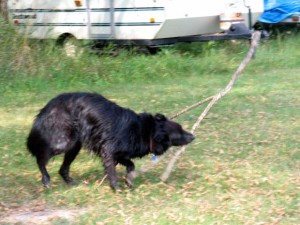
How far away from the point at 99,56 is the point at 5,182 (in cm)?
640

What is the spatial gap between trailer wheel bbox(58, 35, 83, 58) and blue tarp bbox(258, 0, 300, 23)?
19.1 feet

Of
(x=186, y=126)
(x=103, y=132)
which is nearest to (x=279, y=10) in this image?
(x=186, y=126)

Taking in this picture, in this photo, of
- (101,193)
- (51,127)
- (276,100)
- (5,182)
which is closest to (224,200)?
(101,193)

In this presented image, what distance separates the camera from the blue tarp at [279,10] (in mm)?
16453

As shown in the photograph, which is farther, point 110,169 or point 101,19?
point 101,19

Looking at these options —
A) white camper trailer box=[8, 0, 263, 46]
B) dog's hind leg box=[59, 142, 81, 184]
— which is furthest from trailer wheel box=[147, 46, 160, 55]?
dog's hind leg box=[59, 142, 81, 184]

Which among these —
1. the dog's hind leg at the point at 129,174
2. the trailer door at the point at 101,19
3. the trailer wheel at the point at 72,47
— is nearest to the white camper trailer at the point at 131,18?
the trailer door at the point at 101,19

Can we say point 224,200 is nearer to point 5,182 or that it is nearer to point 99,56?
point 5,182

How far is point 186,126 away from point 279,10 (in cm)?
918

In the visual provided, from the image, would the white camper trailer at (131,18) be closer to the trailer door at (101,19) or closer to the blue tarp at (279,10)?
the trailer door at (101,19)

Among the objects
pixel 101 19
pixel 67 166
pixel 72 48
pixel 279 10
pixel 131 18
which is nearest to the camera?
pixel 67 166

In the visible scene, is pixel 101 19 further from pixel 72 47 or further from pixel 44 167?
pixel 44 167

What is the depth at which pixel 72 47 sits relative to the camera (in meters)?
12.5

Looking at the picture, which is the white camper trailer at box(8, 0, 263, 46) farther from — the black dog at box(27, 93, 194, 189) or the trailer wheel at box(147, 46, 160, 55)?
the black dog at box(27, 93, 194, 189)
